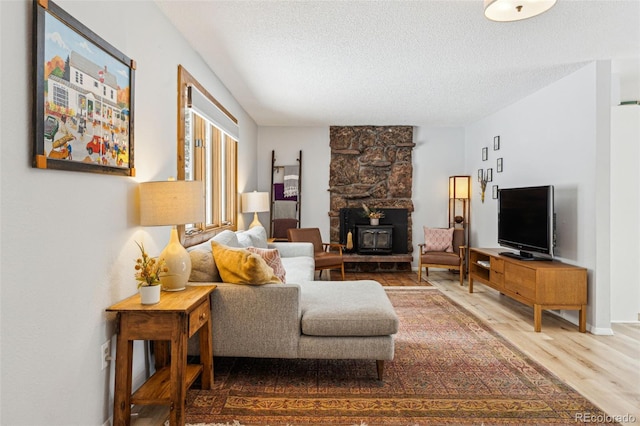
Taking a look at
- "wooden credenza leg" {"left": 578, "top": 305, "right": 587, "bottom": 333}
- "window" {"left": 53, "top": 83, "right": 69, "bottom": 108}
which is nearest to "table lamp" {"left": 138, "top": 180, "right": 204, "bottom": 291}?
"window" {"left": 53, "top": 83, "right": 69, "bottom": 108}

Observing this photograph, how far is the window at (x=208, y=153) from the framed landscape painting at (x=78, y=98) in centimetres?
96

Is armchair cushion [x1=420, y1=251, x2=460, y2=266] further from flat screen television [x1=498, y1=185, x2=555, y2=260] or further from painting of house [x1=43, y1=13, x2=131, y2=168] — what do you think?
painting of house [x1=43, y1=13, x2=131, y2=168]

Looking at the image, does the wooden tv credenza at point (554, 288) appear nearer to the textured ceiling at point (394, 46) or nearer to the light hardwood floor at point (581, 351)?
the light hardwood floor at point (581, 351)

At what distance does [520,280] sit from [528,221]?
0.71m

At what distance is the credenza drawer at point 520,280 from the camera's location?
12.5ft

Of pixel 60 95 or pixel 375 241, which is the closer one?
pixel 60 95

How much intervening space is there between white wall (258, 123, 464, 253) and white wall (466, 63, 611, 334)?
175 centimetres

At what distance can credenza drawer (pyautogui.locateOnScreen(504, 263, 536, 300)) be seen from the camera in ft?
12.5

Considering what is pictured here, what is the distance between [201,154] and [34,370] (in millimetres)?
2627

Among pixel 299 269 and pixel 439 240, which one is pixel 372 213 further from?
pixel 299 269

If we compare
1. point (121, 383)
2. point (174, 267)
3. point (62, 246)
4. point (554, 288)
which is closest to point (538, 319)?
point (554, 288)

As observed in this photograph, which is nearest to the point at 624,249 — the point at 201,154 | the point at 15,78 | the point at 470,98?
the point at 470,98

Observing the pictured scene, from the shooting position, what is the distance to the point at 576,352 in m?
3.22

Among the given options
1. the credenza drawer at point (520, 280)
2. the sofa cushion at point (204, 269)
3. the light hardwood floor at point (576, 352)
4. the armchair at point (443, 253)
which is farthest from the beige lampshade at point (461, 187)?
the sofa cushion at point (204, 269)
